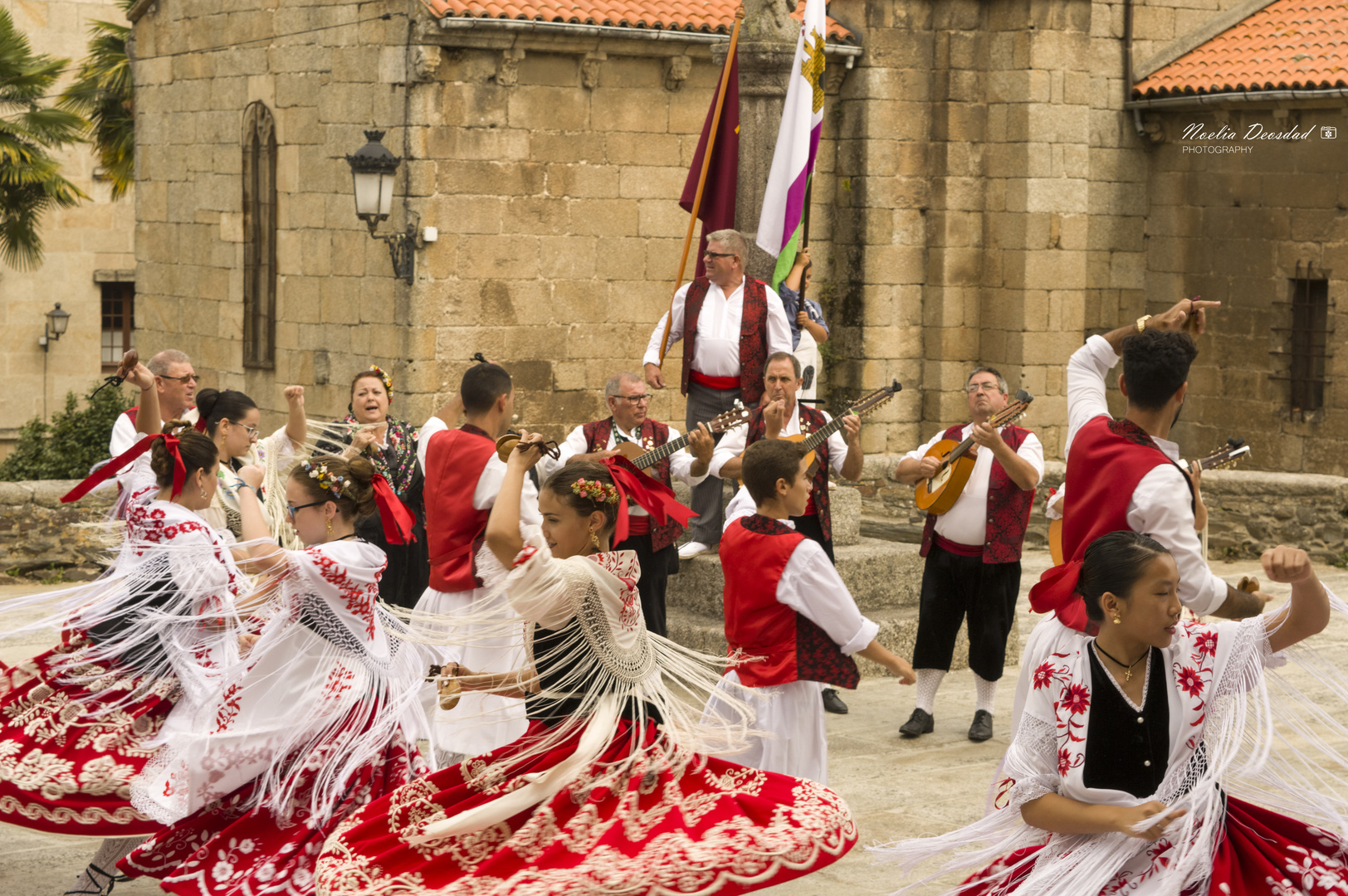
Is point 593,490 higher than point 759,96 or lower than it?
lower

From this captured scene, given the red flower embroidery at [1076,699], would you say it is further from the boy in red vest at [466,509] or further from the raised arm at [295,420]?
the raised arm at [295,420]

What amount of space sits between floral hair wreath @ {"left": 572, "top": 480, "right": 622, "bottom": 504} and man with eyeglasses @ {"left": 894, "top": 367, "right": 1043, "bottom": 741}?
2.93m

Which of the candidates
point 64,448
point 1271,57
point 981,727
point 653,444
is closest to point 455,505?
point 653,444

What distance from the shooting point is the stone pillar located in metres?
9.13

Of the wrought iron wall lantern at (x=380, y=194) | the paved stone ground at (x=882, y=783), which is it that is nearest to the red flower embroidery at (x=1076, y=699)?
the paved stone ground at (x=882, y=783)

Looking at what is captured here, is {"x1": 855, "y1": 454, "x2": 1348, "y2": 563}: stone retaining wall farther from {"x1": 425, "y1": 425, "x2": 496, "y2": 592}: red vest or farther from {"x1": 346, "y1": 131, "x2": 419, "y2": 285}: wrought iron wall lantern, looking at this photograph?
{"x1": 425, "y1": 425, "x2": 496, "y2": 592}: red vest

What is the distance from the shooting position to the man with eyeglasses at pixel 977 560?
7.34 m

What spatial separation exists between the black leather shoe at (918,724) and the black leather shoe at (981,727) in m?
0.19

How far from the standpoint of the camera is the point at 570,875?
387 cm

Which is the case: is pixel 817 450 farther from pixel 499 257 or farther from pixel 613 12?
pixel 613 12

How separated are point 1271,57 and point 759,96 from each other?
8177mm

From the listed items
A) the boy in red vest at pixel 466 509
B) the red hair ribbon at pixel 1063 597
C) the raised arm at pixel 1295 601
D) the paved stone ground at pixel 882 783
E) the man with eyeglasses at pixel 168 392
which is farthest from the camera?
the man with eyeglasses at pixel 168 392

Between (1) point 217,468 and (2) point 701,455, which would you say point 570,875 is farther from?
(2) point 701,455

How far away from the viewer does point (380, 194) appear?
13.7 meters
